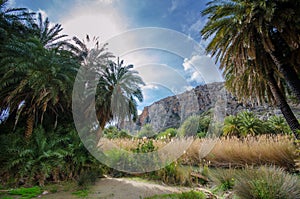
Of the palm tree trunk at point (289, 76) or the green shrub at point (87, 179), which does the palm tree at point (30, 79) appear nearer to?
the green shrub at point (87, 179)

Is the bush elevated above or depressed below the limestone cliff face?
below

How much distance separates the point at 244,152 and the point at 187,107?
12.2 meters

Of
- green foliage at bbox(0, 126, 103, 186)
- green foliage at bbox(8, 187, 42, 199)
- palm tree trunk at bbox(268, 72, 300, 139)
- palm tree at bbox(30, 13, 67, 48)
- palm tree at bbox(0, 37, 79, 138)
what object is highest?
palm tree at bbox(30, 13, 67, 48)

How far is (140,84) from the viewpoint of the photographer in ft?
31.2

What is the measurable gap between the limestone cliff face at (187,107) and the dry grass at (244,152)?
9.41 metres

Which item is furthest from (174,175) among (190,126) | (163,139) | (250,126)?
(250,126)

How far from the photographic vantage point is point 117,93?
8.96 meters

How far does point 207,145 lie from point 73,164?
18.5 ft

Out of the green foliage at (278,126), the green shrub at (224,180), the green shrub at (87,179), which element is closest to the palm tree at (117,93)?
the green shrub at (87,179)

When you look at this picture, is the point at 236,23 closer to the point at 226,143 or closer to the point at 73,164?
the point at 226,143

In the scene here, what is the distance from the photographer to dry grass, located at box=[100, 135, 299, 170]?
18.1 ft

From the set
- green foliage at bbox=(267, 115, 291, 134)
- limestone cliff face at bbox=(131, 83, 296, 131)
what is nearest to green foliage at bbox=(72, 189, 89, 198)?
limestone cliff face at bbox=(131, 83, 296, 131)

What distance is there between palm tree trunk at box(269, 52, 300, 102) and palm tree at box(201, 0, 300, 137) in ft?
0.98

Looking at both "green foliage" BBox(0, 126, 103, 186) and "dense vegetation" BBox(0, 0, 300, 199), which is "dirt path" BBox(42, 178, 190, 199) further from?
"green foliage" BBox(0, 126, 103, 186)
